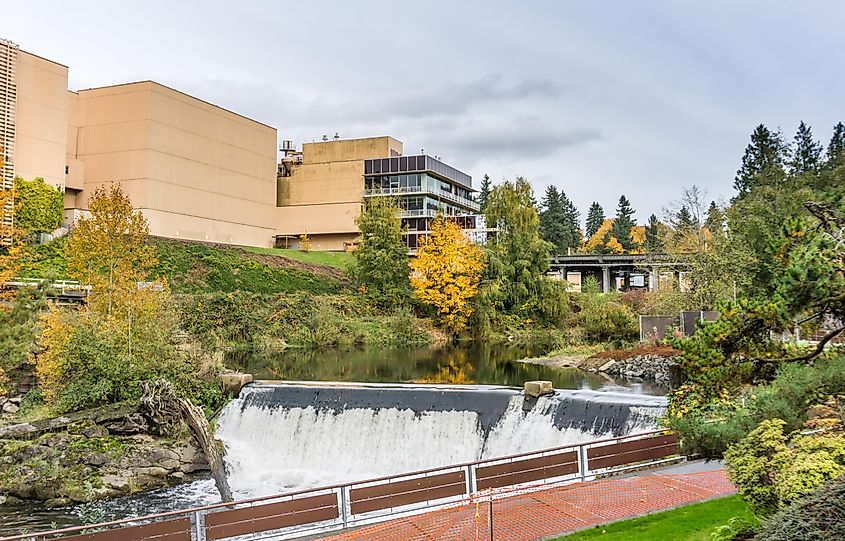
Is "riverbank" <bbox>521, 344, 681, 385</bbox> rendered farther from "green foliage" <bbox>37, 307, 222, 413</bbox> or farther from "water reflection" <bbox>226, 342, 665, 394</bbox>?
"green foliage" <bbox>37, 307, 222, 413</bbox>

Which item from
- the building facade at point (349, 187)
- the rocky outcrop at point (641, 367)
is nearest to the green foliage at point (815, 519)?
the rocky outcrop at point (641, 367)

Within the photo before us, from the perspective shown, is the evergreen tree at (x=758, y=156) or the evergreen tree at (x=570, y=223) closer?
the evergreen tree at (x=758, y=156)

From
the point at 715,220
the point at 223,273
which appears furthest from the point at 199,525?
the point at 223,273

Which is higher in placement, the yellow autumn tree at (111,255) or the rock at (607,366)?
the yellow autumn tree at (111,255)

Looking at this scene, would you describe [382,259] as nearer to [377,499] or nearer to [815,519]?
[377,499]

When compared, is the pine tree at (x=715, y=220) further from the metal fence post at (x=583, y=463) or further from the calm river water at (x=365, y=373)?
the metal fence post at (x=583, y=463)

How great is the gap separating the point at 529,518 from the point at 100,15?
53.8ft

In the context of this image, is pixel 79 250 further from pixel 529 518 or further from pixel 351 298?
pixel 351 298

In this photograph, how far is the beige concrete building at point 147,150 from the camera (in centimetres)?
4212

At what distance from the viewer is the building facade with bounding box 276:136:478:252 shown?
208ft

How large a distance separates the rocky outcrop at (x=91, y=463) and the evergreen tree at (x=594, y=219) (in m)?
94.7

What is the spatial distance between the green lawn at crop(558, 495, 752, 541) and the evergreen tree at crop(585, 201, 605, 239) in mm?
100056

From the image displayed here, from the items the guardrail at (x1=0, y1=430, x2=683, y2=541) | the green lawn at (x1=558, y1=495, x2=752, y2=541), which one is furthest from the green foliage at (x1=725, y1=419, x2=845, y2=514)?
the guardrail at (x1=0, y1=430, x2=683, y2=541)

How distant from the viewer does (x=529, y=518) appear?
873 cm
